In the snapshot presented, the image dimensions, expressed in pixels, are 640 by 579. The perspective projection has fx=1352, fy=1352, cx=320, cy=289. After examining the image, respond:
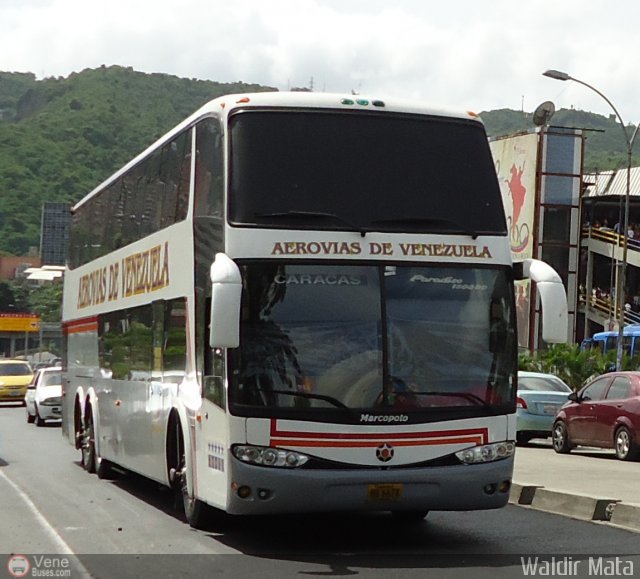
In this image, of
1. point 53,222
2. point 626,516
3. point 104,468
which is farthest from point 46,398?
point 53,222

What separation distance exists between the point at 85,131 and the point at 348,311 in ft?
405

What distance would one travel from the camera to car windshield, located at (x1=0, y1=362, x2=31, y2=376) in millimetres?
47594

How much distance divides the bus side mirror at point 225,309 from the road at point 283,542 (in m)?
1.75

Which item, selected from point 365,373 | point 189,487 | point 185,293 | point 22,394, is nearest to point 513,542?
point 365,373

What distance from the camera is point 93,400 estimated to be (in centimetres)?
1922

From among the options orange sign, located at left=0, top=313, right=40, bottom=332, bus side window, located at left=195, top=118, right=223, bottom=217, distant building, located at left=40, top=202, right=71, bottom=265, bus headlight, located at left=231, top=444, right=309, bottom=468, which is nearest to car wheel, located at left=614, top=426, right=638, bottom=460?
bus side window, located at left=195, top=118, right=223, bottom=217

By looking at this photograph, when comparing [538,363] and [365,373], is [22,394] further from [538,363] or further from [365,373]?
[365,373]

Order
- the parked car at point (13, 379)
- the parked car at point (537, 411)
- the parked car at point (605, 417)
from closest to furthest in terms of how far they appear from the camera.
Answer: the parked car at point (605, 417), the parked car at point (537, 411), the parked car at point (13, 379)

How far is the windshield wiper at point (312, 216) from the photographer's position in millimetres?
11308

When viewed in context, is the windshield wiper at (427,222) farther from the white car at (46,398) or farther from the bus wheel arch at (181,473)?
the white car at (46,398)

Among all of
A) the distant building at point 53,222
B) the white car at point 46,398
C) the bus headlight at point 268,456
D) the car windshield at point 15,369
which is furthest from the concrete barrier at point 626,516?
the distant building at point 53,222

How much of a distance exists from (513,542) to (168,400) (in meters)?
3.83

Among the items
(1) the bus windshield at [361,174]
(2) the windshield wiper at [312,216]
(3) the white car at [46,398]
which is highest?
(1) the bus windshield at [361,174]

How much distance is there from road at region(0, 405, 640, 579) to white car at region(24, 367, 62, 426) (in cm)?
1827
